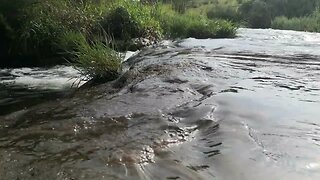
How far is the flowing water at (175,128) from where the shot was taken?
3.13 meters

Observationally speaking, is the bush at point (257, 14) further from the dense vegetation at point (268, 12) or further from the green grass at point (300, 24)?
the green grass at point (300, 24)

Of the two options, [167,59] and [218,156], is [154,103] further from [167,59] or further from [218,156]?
[167,59]

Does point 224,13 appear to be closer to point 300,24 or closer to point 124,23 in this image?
point 300,24

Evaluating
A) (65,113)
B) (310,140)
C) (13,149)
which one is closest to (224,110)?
(310,140)

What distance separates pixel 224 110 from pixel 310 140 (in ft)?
3.79

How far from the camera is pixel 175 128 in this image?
4082 mm

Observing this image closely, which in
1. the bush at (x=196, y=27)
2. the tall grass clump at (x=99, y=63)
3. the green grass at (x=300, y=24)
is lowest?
the green grass at (x=300, y=24)

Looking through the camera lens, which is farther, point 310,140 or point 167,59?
point 167,59

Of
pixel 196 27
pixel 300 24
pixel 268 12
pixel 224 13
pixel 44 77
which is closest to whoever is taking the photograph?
pixel 44 77

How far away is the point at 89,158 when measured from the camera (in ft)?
10.8

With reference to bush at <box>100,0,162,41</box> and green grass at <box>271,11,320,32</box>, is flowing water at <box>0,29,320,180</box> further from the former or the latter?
green grass at <box>271,11,320,32</box>

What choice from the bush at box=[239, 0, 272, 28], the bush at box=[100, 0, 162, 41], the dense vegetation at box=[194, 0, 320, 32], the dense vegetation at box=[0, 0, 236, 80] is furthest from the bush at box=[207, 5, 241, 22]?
the dense vegetation at box=[0, 0, 236, 80]

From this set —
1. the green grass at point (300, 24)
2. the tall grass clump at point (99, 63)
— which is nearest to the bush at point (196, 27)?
the green grass at point (300, 24)

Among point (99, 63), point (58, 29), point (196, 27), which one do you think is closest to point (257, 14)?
point (196, 27)
